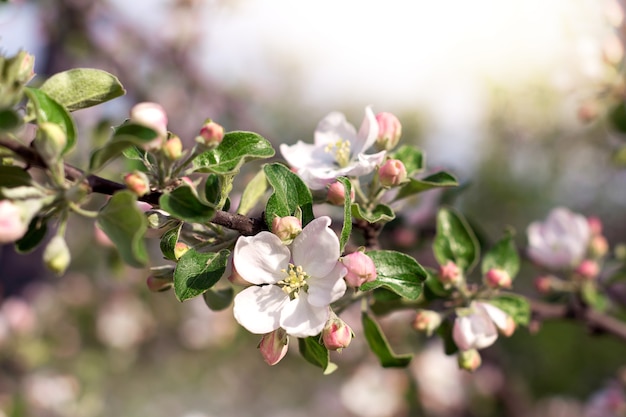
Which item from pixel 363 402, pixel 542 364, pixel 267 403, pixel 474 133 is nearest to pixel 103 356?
pixel 363 402

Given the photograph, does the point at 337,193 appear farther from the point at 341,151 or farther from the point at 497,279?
the point at 497,279

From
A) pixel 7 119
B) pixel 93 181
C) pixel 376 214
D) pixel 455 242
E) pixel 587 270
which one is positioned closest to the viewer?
pixel 7 119

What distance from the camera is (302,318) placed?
814 millimetres

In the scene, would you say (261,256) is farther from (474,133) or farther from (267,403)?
(474,133)

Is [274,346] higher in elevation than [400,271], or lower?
lower

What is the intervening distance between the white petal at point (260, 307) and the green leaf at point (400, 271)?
0.15 m

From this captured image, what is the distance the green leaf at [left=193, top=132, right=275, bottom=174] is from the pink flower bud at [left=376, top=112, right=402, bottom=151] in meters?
0.24

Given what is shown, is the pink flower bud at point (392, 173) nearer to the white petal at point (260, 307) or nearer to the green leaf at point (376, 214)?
the green leaf at point (376, 214)

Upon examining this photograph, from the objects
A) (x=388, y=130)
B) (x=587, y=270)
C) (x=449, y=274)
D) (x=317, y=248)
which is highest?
(x=388, y=130)

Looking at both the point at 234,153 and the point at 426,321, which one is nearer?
the point at 234,153

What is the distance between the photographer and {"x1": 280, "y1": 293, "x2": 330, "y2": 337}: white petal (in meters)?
0.79

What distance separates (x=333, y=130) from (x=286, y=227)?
1.16 feet

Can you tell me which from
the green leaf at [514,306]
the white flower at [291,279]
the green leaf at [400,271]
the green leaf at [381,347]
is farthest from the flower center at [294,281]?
the green leaf at [514,306]

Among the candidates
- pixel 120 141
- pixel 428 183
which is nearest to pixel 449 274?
pixel 428 183
